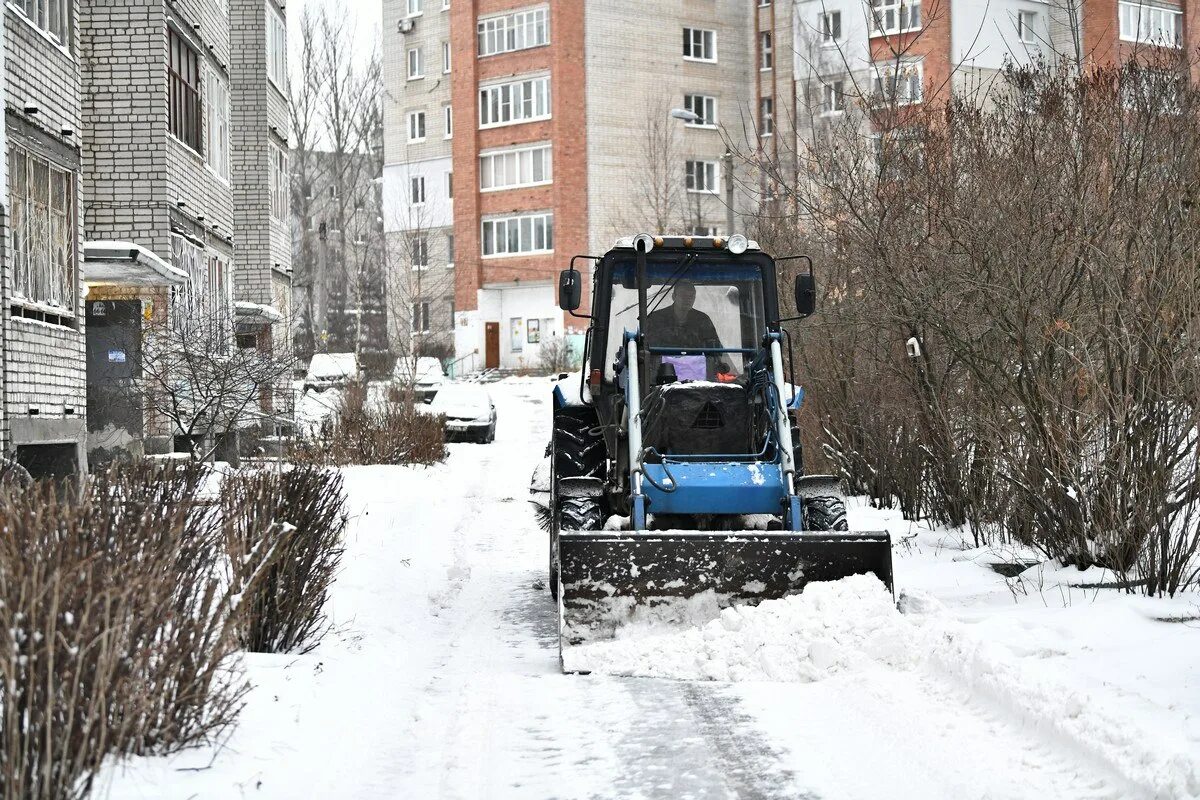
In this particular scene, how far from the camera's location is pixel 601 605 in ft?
27.9

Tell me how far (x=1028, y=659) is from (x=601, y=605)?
245 cm

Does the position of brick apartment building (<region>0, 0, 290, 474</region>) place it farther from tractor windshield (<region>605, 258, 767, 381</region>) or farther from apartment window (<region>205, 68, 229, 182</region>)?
tractor windshield (<region>605, 258, 767, 381</region>)

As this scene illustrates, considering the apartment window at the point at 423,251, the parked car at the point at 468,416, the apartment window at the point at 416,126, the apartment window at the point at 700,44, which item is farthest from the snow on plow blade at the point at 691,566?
the apartment window at the point at 416,126

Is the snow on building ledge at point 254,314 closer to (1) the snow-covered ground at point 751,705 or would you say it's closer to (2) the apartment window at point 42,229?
(2) the apartment window at point 42,229

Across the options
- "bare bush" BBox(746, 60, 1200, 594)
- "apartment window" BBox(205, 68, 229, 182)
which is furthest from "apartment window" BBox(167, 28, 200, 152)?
"bare bush" BBox(746, 60, 1200, 594)

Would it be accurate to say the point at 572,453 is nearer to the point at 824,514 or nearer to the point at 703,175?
the point at 824,514

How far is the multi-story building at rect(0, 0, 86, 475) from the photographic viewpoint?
579 inches

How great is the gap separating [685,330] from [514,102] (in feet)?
158

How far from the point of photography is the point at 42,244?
15875mm

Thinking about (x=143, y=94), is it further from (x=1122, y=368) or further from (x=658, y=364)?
(x=1122, y=368)

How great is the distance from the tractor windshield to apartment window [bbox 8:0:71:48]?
27.5 feet

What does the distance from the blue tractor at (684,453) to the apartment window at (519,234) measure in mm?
45499

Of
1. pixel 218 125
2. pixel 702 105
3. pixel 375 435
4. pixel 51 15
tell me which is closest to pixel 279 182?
pixel 218 125

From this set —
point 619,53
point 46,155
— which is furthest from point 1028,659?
point 619,53
